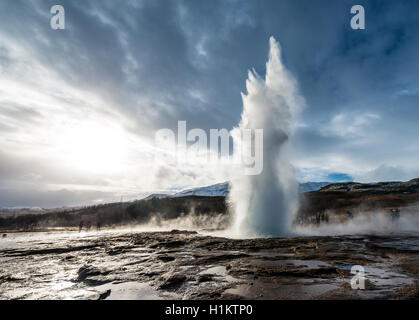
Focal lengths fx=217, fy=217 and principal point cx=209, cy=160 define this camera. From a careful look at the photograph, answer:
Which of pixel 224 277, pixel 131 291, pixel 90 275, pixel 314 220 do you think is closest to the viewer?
pixel 131 291

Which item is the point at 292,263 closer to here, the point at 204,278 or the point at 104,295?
the point at 204,278

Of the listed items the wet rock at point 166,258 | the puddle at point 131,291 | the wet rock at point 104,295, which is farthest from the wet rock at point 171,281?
the wet rock at point 166,258

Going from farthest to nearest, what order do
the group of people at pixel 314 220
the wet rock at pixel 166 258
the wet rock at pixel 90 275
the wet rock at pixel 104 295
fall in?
the group of people at pixel 314 220
the wet rock at pixel 166 258
the wet rock at pixel 90 275
the wet rock at pixel 104 295

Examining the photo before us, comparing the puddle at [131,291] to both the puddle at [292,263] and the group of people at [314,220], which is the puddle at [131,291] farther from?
the group of people at [314,220]

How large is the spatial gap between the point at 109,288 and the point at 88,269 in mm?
2345

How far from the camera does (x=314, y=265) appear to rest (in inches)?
293

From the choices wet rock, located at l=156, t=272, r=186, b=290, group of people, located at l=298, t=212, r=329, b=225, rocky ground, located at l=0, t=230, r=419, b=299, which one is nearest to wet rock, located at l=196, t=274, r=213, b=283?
rocky ground, located at l=0, t=230, r=419, b=299

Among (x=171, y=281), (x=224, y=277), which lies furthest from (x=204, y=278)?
(x=171, y=281)

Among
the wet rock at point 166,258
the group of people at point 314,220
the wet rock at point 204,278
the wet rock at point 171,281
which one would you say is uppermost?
the wet rock at point 171,281

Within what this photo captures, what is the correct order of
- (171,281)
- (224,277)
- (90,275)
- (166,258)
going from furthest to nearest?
(166,258)
(90,275)
(224,277)
(171,281)

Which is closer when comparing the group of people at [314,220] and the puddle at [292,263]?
the puddle at [292,263]

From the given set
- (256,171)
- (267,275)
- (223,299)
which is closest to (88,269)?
(223,299)
